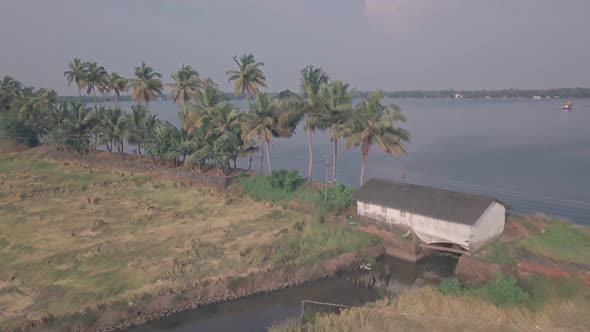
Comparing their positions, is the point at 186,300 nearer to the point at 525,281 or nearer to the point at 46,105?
the point at 525,281

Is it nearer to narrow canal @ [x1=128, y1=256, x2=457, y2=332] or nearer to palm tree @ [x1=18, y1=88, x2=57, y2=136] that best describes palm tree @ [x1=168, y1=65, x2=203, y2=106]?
palm tree @ [x1=18, y1=88, x2=57, y2=136]

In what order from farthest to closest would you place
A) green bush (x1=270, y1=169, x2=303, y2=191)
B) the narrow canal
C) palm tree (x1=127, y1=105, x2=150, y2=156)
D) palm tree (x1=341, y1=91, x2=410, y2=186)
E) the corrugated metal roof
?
palm tree (x1=127, y1=105, x2=150, y2=156) < green bush (x1=270, y1=169, x2=303, y2=191) < palm tree (x1=341, y1=91, x2=410, y2=186) < the corrugated metal roof < the narrow canal

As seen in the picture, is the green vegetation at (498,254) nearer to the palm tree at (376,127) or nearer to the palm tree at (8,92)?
the palm tree at (376,127)

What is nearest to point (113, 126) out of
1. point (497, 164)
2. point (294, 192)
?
point (294, 192)

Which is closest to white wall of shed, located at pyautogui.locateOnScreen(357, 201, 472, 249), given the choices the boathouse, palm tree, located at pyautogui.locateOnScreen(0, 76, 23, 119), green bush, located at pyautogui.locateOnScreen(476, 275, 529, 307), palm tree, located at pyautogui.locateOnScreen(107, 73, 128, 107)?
the boathouse

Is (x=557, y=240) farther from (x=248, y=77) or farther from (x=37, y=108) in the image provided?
(x=37, y=108)

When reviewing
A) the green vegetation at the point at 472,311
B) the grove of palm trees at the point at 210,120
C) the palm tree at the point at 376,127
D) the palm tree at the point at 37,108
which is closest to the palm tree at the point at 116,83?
the grove of palm trees at the point at 210,120

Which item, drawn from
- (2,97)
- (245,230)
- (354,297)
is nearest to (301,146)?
(2,97)
